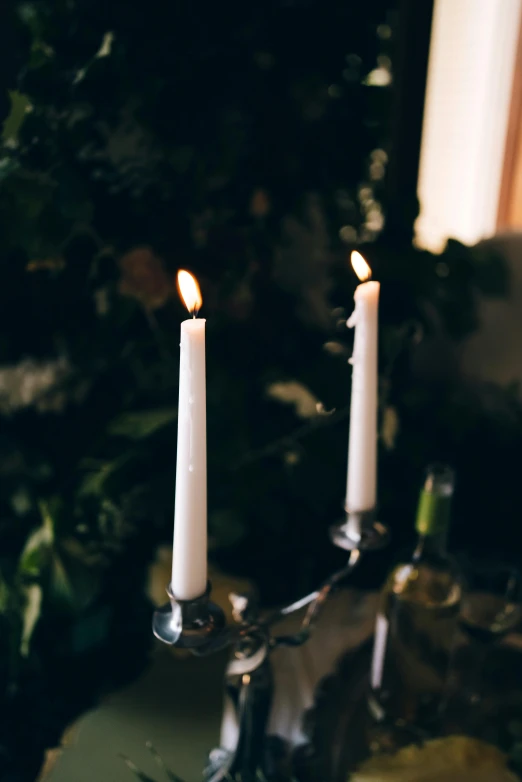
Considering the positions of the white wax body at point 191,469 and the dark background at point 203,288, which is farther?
the dark background at point 203,288

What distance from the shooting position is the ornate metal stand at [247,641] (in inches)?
16.1

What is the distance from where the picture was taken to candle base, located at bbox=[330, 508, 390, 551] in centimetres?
52

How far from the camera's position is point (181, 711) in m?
0.66

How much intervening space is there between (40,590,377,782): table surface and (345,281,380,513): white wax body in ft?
0.80

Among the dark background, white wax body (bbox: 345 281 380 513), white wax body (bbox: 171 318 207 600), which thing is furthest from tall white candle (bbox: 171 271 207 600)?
the dark background

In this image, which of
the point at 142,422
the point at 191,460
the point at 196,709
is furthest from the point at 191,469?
the point at 196,709

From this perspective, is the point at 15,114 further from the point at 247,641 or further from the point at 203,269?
the point at 247,641

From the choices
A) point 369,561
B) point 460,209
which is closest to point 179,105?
point 369,561

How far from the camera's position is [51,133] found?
0.60m

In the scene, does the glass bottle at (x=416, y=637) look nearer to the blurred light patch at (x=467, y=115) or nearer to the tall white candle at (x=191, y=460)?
the tall white candle at (x=191, y=460)

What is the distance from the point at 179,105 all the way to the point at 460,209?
113 centimetres

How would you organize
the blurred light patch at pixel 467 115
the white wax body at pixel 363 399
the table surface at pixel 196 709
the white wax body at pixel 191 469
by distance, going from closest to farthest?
the white wax body at pixel 191 469 < the white wax body at pixel 363 399 < the table surface at pixel 196 709 < the blurred light patch at pixel 467 115

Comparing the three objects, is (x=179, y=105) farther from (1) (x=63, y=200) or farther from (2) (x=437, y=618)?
(2) (x=437, y=618)

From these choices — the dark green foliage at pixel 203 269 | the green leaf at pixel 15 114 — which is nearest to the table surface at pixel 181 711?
the dark green foliage at pixel 203 269
